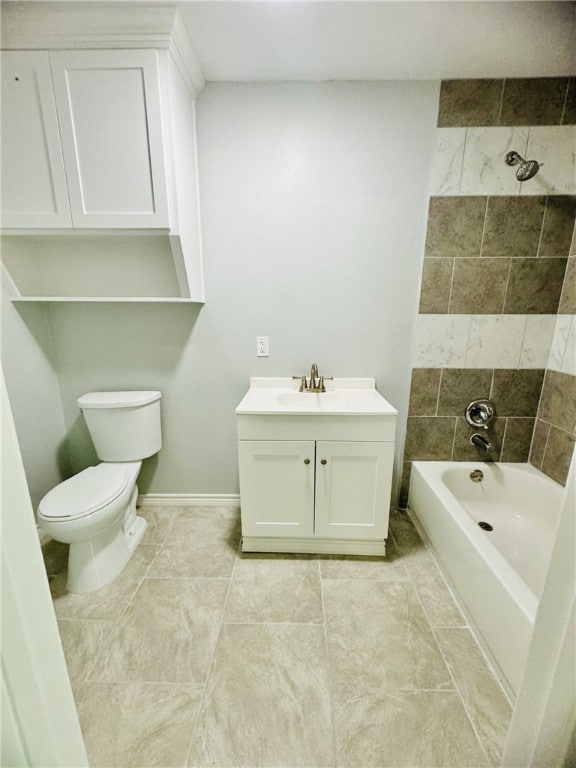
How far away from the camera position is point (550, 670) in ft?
1.77

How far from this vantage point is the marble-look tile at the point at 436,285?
1647 mm

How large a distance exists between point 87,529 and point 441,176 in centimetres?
231

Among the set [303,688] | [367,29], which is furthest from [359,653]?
[367,29]

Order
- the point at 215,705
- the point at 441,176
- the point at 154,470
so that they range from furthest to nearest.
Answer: the point at 154,470 < the point at 441,176 < the point at 215,705

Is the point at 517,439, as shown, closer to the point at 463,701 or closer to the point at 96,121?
the point at 463,701

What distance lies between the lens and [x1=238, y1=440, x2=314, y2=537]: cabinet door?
1492mm

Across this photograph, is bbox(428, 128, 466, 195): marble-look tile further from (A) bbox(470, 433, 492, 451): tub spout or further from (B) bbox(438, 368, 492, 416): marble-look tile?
(A) bbox(470, 433, 492, 451): tub spout

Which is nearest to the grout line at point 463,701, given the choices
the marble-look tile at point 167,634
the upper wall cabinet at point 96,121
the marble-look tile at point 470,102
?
the marble-look tile at point 167,634

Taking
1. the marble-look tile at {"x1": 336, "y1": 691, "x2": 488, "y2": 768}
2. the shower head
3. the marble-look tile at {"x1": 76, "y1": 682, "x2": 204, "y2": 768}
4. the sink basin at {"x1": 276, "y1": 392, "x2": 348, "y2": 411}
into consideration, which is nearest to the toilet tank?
the sink basin at {"x1": 276, "y1": 392, "x2": 348, "y2": 411}

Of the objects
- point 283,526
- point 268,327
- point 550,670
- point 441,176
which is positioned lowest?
point 283,526

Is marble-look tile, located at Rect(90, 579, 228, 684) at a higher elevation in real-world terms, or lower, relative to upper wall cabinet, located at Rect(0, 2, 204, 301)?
lower

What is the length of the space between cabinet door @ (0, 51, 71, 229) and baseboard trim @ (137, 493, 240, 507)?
61.3 inches

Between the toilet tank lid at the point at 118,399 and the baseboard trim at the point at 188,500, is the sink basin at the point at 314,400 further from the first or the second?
the baseboard trim at the point at 188,500

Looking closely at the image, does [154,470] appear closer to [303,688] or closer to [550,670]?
[303,688]
